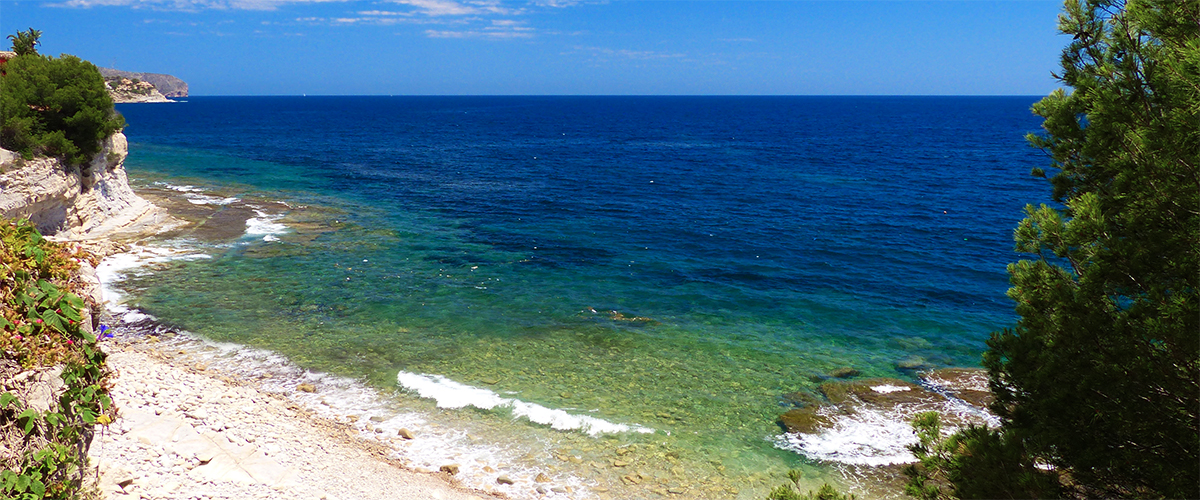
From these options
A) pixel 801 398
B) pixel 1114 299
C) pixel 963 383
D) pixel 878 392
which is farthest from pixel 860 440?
pixel 1114 299

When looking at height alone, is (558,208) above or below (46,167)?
below

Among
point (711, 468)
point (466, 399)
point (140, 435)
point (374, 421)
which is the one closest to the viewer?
point (140, 435)

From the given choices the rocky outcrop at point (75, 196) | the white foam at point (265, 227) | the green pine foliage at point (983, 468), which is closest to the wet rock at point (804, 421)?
the green pine foliage at point (983, 468)

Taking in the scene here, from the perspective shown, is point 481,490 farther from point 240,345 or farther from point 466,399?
point 240,345

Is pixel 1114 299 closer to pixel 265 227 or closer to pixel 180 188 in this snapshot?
pixel 265 227

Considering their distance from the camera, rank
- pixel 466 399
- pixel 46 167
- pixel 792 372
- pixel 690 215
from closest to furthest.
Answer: pixel 466 399 → pixel 792 372 → pixel 46 167 → pixel 690 215

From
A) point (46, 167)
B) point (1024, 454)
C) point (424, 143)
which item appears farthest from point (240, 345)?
point (424, 143)

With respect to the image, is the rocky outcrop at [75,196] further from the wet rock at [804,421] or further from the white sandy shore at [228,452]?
the wet rock at [804,421]
